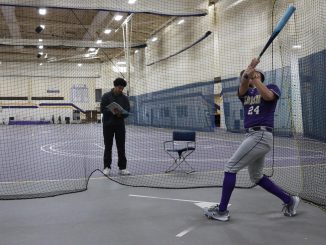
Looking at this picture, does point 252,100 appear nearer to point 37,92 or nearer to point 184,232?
point 184,232

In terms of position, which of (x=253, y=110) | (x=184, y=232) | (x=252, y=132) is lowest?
(x=184, y=232)

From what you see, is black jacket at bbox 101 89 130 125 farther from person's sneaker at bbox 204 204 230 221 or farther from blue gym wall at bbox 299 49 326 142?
blue gym wall at bbox 299 49 326 142

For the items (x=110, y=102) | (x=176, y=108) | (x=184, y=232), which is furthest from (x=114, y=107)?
(x=176, y=108)

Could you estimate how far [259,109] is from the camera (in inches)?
161

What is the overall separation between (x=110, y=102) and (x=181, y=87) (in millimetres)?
6741

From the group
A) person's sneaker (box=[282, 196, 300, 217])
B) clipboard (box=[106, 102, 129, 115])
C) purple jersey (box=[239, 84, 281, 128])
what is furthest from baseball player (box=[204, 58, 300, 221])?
clipboard (box=[106, 102, 129, 115])

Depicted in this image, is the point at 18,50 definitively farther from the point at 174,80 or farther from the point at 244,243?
the point at 244,243

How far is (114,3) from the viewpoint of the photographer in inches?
485

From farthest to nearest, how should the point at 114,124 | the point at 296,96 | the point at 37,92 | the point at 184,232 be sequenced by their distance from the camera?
the point at 37,92 < the point at 296,96 < the point at 114,124 < the point at 184,232

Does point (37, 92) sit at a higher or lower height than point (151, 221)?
higher

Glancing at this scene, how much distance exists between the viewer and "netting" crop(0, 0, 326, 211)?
Result: 718 cm

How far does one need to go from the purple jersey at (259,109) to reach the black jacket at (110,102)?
11.5ft

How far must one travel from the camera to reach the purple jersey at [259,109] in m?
4.05

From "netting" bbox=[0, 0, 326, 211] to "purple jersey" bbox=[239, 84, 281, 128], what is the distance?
172cm
